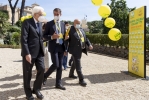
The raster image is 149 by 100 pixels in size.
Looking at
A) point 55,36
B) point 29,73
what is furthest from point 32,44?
point 55,36

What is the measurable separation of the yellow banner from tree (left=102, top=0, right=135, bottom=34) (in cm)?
2279

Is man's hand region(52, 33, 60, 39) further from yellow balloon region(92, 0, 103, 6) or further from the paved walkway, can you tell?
yellow balloon region(92, 0, 103, 6)

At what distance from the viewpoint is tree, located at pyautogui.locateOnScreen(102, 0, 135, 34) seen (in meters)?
29.9

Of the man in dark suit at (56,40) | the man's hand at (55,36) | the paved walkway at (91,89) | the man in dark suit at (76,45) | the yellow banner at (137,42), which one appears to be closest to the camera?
the paved walkway at (91,89)

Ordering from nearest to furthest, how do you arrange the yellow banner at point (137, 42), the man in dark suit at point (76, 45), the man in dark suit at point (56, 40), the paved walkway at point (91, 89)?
the paved walkway at point (91, 89), the man in dark suit at point (56, 40), the man in dark suit at point (76, 45), the yellow banner at point (137, 42)

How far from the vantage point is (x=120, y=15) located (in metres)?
30.0

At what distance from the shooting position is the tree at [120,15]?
1178 inches

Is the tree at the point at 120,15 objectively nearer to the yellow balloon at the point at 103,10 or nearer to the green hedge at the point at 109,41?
the green hedge at the point at 109,41

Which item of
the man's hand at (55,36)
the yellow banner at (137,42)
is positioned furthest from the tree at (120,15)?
the man's hand at (55,36)

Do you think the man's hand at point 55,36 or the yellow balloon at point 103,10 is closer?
the man's hand at point 55,36

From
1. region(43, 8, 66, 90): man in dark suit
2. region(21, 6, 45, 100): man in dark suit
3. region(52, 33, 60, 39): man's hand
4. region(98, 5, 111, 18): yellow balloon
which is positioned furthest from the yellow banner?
region(21, 6, 45, 100): man in dark suit

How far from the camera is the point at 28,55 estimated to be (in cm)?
384

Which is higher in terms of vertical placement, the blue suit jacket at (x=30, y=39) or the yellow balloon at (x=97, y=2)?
the yellow balloon at (x=97, y=2)

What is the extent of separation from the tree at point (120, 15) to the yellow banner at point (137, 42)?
74.8 feet
